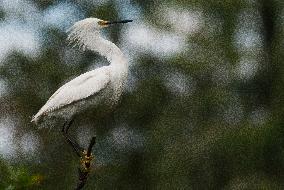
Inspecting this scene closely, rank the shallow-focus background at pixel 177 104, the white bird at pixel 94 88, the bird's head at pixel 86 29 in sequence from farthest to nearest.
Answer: the shallow-focus background at pixel 177 104, the bird's head at pixel 86 29, the white bird at pixel 94 88

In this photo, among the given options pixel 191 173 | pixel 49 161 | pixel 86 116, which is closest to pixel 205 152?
pixel 191 173

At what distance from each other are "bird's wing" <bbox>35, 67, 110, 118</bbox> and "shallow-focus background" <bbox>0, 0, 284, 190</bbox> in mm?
3478

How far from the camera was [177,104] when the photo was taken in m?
8.37

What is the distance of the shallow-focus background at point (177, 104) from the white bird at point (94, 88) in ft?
11.4

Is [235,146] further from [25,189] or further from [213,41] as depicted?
[25,189]

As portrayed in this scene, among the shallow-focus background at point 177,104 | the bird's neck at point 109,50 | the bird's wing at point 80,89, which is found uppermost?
the bird's neck at point 109,50

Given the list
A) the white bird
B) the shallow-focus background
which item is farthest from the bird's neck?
the shallow-focus background

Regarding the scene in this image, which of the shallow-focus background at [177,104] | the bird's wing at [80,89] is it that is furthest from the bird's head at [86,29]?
the shallow-focus background at [177,104]

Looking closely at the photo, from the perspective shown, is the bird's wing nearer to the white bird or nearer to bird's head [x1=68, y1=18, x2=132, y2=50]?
the white bird

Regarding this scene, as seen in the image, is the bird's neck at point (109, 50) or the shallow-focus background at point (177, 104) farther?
the shallow-focus background at point (177, 104)

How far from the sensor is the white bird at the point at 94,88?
4.01 metres

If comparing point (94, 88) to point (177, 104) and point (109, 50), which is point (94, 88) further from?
point (177, 104)

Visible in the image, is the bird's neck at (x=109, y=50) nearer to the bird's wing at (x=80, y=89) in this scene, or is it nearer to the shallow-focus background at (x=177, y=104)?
the bird's wing at (x=80, y=89)

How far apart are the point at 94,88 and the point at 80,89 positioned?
11 cm
